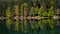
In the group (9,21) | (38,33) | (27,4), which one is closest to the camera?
(38,33)

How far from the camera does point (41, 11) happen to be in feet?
52.1

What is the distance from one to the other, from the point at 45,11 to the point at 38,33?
5308 mm

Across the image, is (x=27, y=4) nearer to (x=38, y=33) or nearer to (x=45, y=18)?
(x=45, y=18)

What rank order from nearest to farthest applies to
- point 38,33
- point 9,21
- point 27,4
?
1. point 38,33
2. point 9,21
3. point 27,4

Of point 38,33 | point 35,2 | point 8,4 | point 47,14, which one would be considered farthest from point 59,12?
point 38,33

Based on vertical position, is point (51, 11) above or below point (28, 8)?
below

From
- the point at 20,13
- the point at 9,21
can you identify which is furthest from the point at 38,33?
the point at 20,13

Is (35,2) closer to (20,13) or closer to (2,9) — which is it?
(20,13)

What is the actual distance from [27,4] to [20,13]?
912 mm

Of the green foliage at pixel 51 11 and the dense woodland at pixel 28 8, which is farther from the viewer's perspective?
the dense woodland at pixel 28 8

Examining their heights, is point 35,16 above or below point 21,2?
below

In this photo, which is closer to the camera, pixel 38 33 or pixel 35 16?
pixel 38 33

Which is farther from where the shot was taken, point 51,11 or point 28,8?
point 28,8

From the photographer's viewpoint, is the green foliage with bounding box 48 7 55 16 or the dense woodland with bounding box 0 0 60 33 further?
the dense woodland with bounding box 0 0 60 33
